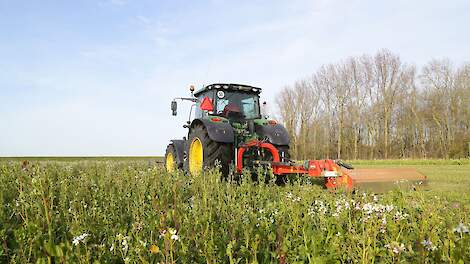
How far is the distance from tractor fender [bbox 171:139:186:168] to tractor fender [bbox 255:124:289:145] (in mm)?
2281

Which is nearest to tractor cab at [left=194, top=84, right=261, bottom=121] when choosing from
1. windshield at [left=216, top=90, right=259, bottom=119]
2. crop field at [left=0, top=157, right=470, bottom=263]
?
windshield at [left=216, top=90, right=259, bottom=119]

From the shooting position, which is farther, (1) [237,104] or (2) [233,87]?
(1) [237,104]

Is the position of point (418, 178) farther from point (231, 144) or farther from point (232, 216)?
point (232, 216)

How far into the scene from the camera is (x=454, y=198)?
5.21m

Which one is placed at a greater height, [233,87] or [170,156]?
[233,87]

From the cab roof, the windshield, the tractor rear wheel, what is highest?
the cab roof

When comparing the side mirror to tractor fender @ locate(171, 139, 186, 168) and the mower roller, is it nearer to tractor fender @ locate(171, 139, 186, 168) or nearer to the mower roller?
the mower roller

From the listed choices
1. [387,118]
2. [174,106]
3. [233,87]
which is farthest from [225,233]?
[387,118]

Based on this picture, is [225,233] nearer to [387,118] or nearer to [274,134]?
[274,134]

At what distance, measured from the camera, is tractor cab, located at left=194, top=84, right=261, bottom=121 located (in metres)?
7.73

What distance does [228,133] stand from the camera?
6.54 metres

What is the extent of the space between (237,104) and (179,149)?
6.79 feet

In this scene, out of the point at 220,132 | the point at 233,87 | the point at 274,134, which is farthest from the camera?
the point at 233,87

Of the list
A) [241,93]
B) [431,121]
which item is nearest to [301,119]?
[431,121]
